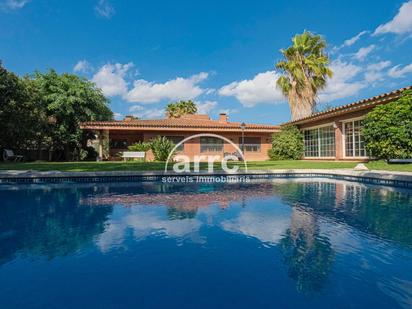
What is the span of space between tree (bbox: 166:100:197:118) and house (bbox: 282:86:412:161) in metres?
19.9

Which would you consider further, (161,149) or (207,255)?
(161,149)

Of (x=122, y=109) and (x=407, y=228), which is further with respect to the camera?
(x=122, y=109)

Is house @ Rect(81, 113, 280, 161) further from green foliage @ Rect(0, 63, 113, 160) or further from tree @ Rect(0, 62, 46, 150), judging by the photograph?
tree @ Rect(0, 62, 46, 150)

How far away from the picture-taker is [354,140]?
17.3 metres

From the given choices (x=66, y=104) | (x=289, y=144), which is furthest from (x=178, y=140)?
(x=289, y=144)

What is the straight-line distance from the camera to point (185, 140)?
2439 cm

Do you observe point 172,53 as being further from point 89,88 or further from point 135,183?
point 135,183

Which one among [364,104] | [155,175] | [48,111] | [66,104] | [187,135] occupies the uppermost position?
[66,104]

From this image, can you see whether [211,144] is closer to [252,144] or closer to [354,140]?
[252,144]

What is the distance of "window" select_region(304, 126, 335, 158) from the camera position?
1977cm

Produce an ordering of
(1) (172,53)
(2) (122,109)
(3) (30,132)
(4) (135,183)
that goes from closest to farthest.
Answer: (4) (135,183) → (3) (30,132) → (1) (172,53) → (2) (122,109)

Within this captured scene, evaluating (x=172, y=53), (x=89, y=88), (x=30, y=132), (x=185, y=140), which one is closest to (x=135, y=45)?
(x=172, y=53)

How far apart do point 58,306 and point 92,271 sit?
715mm

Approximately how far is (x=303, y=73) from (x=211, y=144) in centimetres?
1043
